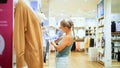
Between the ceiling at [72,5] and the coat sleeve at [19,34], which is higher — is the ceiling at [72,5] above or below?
above

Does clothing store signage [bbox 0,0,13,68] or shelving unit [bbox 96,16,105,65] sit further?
shelving unit [bbox 96,16,105,65]

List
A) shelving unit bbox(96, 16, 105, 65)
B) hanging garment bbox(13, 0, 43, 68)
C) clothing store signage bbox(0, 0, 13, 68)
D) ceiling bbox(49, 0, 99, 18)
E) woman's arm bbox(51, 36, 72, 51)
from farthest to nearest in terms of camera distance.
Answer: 1. ceiling bbox(49, 0, 99, 18)
2. shelving unit bbox(96, 16, 105, 65)
3. woman's arm bbox(51, 36, 72, 51)
4. hanging garment bbox(13, 0, 43, 68)
5. clothing store signage bbox(0, 0, 13, 68)

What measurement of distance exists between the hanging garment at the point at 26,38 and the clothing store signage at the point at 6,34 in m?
0.07

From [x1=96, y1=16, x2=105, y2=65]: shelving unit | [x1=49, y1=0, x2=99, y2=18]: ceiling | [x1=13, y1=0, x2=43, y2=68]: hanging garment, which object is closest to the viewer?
[x1=13, y1=0, x2=43, y2=68]: hanging garment

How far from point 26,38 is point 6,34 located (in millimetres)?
279

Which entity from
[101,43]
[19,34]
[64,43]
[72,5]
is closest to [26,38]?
[19,34]

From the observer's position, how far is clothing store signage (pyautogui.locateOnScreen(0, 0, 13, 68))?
160 cm

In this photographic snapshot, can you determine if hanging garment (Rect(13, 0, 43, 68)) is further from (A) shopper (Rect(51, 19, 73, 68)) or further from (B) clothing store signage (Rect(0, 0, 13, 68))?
(A) shopper (Rect(51, 19, 73, 68))

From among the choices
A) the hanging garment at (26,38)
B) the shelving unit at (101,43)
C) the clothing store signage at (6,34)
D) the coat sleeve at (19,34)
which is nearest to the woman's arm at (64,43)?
the hanging garment at (26,38)

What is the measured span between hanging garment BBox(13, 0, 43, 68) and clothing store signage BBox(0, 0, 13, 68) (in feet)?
0.24

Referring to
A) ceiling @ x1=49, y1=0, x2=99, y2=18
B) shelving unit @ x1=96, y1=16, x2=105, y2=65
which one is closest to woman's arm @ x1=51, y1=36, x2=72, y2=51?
shelving unit @ x1=96, y1=16, x2=105, y2=65

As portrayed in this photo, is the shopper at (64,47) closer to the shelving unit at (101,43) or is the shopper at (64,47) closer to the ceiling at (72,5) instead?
the shelving unit at (101,43)

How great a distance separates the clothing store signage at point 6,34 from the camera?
1.60 m

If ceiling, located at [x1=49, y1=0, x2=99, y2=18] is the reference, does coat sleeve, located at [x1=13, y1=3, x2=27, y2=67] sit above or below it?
below
